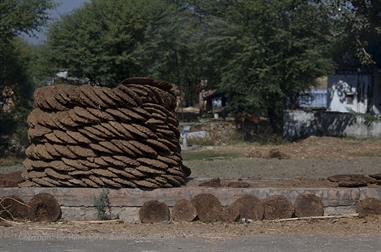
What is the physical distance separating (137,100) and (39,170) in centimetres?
201

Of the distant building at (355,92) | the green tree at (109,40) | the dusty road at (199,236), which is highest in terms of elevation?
the green tree at (109,40)

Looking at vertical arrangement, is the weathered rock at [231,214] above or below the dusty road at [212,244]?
above

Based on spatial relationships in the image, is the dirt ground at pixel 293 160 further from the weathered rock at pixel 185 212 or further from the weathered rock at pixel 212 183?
the weathered rock at pixel 185 212

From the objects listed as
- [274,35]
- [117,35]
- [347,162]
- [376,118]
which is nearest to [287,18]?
[274,35]

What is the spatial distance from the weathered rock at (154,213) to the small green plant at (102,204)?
1.83 feet

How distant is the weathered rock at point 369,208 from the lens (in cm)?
1256

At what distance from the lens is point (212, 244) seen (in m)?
10.5

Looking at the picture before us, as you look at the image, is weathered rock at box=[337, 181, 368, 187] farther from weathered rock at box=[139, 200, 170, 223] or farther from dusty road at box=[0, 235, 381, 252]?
weathered rock at box=[139, 200, 170, 223]

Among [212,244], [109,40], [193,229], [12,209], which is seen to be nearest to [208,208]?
[193,229]

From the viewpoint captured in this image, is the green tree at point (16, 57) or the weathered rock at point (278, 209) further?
the green tree at point (16, 57)

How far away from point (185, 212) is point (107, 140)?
1687 mm

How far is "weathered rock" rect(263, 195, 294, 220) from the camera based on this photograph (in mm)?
12367

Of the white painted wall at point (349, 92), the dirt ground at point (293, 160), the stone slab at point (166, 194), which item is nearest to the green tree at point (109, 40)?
the white painted wall at point (349, 92)

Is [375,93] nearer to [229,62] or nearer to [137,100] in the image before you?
[229,62]
